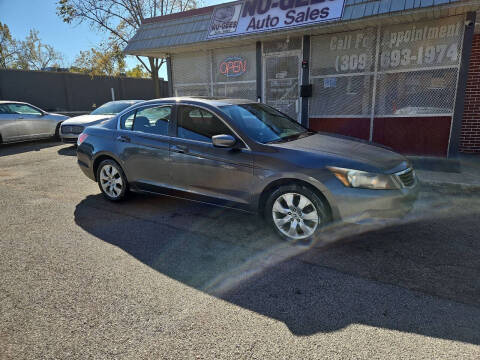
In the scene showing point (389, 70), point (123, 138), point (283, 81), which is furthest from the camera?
point (283, 81)

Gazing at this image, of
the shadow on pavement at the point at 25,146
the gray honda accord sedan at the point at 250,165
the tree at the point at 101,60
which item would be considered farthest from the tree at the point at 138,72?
the gray honda accord sedan at the point at 250,165

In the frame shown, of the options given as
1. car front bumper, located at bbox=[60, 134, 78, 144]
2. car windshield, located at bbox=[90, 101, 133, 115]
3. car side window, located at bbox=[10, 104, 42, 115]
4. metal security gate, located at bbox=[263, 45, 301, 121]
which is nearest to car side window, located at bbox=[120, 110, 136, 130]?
metal security gate, located at bbox=[263, 45, 301, 121]

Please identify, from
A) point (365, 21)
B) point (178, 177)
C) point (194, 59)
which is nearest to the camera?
point (178, 177)

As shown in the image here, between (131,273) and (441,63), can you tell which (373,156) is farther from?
(441,63)

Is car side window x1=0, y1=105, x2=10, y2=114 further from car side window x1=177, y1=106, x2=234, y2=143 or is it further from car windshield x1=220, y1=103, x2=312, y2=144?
car windshield x1=220, y1=103, x2=312, y2=144

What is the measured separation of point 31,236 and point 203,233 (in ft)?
6.89

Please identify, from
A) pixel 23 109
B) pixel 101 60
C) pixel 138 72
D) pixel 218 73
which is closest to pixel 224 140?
pixel 218 73

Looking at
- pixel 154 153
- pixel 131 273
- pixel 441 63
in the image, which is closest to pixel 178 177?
pixel 154 153

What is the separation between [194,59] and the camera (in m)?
10.8

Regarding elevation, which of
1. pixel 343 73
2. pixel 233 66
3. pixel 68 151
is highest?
pixel 233 66

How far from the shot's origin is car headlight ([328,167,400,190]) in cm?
347

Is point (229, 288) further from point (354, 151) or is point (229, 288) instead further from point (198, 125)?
point (198, 125)

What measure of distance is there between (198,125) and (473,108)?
7538mm

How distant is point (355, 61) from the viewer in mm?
8273
